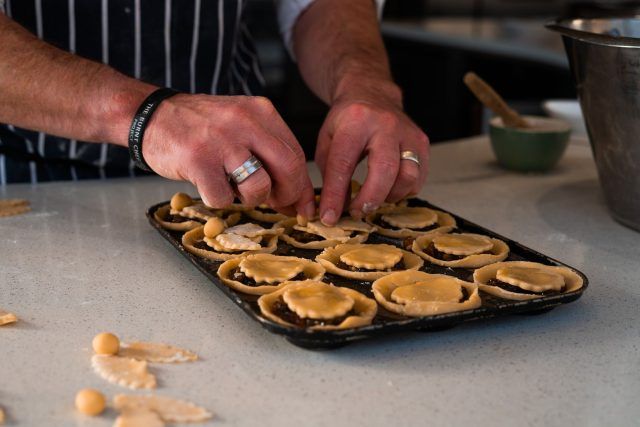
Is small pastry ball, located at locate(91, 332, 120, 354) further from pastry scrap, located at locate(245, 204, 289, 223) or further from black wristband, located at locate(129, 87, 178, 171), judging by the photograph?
pastry scrap, located at locate(245, 204, 289, 223)

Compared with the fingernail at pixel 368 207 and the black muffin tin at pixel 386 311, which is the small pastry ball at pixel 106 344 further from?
the fingernail at pixel 368 207

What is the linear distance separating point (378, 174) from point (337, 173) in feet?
0.25

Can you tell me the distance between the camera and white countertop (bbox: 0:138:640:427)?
1.00 metres

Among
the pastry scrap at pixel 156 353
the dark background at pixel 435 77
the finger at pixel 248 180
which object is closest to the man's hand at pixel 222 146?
the finger at pixel 248 180

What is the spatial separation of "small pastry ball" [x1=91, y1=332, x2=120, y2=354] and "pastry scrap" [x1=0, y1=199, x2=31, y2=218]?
716mm

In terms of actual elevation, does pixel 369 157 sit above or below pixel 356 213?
above

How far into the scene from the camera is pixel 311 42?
2258 millimetres

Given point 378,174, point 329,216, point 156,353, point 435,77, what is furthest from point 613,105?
point 435,77

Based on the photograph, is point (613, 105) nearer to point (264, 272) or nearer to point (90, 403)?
point (264, 272)

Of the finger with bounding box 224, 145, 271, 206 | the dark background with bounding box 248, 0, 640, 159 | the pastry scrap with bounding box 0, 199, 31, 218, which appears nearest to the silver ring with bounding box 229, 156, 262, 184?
the finger with bounding box 224, 145, 271, 206

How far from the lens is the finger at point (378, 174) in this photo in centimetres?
154

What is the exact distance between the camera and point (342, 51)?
2.09 meters

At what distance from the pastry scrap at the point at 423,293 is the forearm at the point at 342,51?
2.02ft

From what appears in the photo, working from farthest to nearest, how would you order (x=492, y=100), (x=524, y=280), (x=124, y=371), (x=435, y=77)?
(x=435, y=77) < (x=492, y=100) < (x=524, y=280) < (x=124, y=371)
